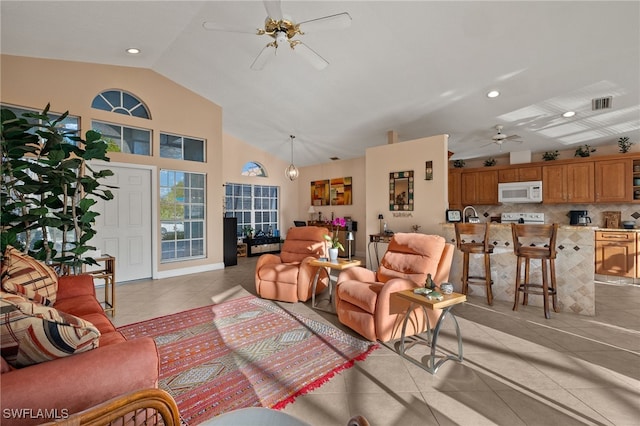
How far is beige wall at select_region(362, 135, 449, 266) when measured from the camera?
4.70 m

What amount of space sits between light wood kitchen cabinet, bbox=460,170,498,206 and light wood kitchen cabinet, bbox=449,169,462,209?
0.07 m

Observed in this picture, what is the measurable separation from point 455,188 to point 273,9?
6094 millimetres

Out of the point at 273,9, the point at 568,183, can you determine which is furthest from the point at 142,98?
the point at 568,183

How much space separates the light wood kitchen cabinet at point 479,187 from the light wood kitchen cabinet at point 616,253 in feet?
6.34

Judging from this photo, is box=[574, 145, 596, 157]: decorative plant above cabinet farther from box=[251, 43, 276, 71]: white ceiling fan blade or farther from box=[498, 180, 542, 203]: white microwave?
box=[251, 43, 276, 71]: white ceiling fan blade

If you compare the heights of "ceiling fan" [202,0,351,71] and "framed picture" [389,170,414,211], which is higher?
"ceiling fan" [202,0,351,71]

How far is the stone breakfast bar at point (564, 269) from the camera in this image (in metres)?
3.48

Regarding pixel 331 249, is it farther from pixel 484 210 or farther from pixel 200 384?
pixel 484 210

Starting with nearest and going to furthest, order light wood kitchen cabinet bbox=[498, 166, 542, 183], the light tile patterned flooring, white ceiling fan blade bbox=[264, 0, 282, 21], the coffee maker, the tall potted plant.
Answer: the light tile patterned flooring
white ceiling fan blade bbox=[264, 0, 282, 21]
the tall potted plant
the coffee maker
light wood kitchen cabinet bbox=[498, 166, 542, 183]

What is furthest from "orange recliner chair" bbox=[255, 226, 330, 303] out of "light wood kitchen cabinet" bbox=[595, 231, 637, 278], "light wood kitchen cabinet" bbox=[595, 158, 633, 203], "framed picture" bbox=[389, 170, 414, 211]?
"light wood kitchen cabinet" bbox=[595, 158, 633, 203]

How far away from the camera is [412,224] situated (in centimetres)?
509

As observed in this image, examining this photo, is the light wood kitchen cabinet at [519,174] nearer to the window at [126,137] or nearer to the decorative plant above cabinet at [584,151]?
the decorative plant above cabinet at [584,151]

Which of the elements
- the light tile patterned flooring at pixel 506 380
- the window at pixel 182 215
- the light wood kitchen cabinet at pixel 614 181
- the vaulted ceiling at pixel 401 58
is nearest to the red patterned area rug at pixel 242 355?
the light tile patterned flooring at pixel 506 380

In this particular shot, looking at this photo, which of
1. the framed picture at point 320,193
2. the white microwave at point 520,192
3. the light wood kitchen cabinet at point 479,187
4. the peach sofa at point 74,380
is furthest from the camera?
the framed picture at point 320,193
